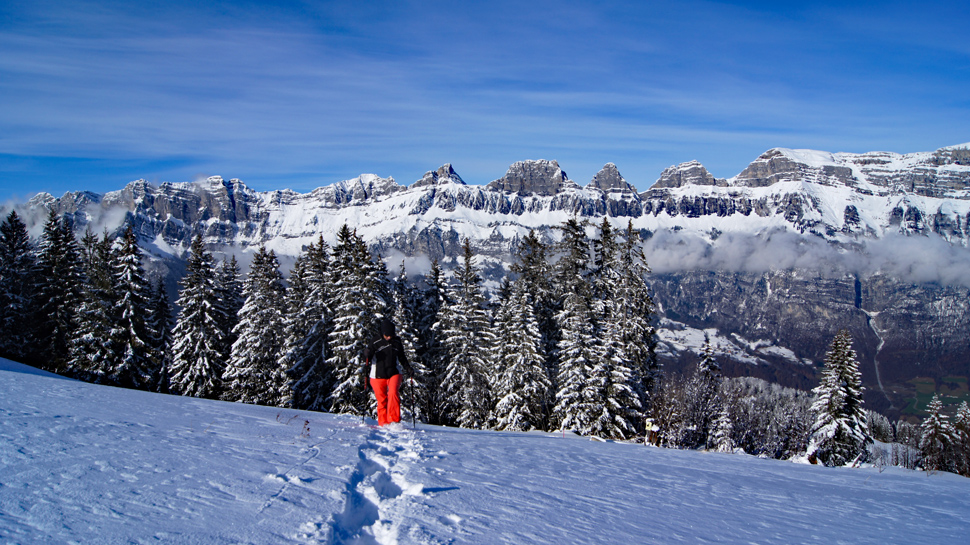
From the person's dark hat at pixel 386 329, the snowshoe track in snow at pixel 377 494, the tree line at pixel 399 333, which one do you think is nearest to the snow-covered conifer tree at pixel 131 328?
the tree line at pixel 399 333

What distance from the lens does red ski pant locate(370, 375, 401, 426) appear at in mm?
10883

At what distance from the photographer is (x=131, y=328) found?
99.9 ft

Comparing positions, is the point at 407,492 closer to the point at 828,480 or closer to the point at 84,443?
the point at 84,443

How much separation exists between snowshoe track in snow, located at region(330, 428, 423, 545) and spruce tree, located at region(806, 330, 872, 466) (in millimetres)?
36698

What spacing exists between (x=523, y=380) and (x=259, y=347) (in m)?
16.9

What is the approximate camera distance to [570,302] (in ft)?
96.7

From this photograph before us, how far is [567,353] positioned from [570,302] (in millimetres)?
3565

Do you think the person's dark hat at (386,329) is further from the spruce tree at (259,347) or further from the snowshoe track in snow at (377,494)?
the spruce tree at (259,347)

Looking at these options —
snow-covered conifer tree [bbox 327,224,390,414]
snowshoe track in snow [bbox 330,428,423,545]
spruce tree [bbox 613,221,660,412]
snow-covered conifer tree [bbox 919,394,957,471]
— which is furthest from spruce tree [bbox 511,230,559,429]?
snow-covered conifer tree [bbox 919,394,957,471]

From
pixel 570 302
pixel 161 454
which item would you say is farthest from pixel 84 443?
pixel 570 302

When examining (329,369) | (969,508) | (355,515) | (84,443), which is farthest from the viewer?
(329,369)

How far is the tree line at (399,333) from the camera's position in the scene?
91.8ft

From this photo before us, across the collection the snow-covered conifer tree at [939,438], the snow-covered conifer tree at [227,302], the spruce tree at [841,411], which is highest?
the snow-covered conifer tree at [227,302]

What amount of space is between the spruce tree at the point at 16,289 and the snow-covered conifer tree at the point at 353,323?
20349 millimetres
